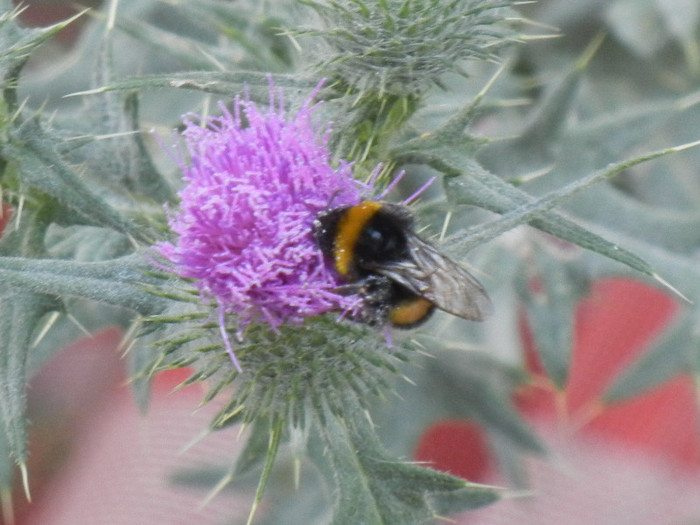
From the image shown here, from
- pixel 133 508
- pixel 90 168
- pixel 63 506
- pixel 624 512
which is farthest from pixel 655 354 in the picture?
pixel 63 506

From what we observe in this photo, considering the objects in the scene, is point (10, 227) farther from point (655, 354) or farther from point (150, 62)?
point (655, 354)

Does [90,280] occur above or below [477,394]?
above

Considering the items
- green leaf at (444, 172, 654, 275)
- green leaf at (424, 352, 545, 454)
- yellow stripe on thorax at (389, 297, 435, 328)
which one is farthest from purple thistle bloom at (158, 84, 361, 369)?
green leaf at (424, 352, 545, 454)

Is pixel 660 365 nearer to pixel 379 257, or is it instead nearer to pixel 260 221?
pixel 379 257

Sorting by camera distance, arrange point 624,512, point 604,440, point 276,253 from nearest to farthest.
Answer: point 276,253 < point 624,512 < point 604,440

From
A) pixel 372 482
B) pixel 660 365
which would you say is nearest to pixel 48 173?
pixel 372 482

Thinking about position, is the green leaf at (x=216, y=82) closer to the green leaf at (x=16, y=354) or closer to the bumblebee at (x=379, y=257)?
the bumblebee at (x=379, y=257)
